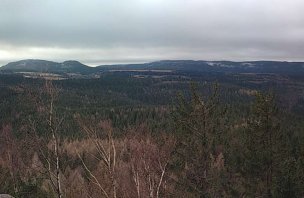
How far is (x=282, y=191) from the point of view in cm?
2911

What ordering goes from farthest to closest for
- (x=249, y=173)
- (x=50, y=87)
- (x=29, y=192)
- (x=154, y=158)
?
(x=249, y=173) → (x=29, y=192) → (x=50, y=87) → (x=154, y=158)

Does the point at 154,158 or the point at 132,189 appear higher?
the point at 154,158

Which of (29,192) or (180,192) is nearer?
(180,192)

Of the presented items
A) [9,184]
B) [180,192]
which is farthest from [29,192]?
[180,192]

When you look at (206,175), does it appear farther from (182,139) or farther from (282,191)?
(282,191)

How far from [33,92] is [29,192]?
17337 mm

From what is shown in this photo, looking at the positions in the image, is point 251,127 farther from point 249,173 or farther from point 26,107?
point 26,107

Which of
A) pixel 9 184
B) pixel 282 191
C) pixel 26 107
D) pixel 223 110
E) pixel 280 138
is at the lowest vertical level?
pixel 9 184

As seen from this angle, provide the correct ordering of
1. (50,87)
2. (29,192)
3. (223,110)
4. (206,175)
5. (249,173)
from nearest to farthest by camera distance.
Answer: (50,87) < (206,175) < (223,110) < (29,192) < (249,173)

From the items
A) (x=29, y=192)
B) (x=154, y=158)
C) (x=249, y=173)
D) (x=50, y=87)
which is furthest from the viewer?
(x=249, y=173)

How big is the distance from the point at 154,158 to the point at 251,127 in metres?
17.7

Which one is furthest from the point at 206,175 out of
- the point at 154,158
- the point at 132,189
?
the point at 154,158

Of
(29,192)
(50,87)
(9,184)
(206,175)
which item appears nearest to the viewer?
(50,87)

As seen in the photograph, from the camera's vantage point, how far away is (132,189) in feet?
57.3
